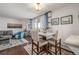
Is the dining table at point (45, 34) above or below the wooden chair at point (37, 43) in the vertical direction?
above

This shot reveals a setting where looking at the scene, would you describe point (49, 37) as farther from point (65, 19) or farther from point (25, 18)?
point (25, 18)

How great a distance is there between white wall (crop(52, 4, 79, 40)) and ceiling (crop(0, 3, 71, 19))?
0.33 ft

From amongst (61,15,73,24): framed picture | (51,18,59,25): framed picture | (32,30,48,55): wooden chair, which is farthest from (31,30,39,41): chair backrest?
(61,15,73,24): framed picture

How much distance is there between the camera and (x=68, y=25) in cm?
119

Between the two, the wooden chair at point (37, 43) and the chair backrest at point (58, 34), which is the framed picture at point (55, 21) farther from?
the wooden chair at point (37, 43)

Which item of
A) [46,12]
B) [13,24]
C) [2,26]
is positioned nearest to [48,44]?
[46,12]

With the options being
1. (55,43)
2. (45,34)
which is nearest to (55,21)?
(45,34)

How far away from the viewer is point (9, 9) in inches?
45.9

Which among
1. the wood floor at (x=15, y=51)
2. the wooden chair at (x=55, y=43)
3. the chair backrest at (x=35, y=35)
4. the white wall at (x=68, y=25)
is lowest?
the wood floor at (x=15, y=51)

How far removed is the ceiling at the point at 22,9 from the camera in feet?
3.71

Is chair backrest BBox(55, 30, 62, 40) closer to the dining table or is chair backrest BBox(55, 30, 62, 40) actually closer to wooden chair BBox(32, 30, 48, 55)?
the dining table

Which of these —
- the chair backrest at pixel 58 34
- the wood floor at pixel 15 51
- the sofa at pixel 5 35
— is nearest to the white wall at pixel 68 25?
the chair backrest at pixel 58 34

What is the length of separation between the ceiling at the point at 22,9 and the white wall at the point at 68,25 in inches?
3.9
